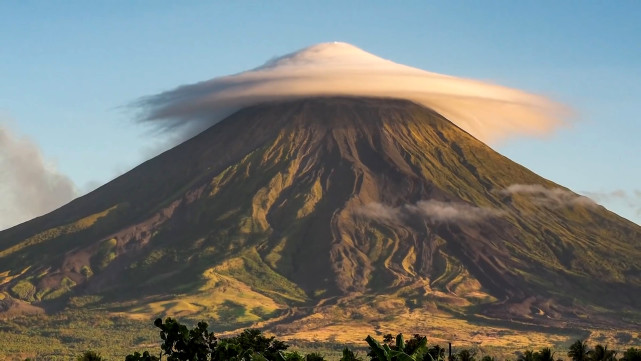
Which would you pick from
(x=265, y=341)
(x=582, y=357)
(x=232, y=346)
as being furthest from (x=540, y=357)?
(x=232, y=346)

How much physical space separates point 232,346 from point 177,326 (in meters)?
5.79

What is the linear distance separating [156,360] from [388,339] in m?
55.7

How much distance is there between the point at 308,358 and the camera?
111250mm

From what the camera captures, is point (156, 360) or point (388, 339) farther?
point (388, 339)

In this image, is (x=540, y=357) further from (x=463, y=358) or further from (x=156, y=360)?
(x=156, y=360)

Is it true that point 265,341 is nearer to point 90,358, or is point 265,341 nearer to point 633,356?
point 90,358

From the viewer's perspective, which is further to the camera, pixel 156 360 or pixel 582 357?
pixel 582 357

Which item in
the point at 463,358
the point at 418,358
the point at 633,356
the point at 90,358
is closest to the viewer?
the point at 418,358

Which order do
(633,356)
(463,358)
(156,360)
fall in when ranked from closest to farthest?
(156,360), (633,356), (463,358)

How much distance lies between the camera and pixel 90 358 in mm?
106312

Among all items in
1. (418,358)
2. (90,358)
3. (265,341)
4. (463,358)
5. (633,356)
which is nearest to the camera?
(418,358)

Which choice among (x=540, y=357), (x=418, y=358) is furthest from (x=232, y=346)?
(x=540, y=357)

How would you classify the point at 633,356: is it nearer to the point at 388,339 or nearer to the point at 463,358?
the point at 463,358

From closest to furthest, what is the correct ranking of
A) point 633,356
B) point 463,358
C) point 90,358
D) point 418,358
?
point 418,358
point 90,358
point 633,356
point 463,358
